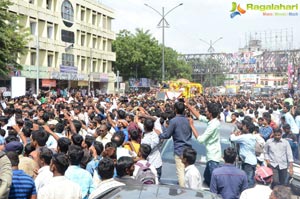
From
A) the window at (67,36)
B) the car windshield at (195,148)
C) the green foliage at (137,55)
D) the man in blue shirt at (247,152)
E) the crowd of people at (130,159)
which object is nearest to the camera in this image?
the crowd of people at (130,159)

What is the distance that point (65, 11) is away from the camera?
48.0 meters

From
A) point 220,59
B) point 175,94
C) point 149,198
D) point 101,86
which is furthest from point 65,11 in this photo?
point 220,59

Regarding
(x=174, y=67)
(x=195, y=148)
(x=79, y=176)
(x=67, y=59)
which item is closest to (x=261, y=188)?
(x=79, y=176)

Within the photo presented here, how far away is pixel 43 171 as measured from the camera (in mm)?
5398

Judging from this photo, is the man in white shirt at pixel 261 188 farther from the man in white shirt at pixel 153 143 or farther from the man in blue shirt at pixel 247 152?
the man in blue shirt at pixel 247 152

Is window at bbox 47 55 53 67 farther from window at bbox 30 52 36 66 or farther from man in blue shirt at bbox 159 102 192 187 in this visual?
man in blue shirt at bbox 159 102 192 187

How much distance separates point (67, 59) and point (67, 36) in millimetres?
2397

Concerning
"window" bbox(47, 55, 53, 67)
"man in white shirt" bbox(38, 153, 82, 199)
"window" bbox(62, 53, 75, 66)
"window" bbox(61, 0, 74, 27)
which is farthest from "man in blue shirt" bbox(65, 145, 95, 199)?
"window" bbox(61, 0, 74, 27)

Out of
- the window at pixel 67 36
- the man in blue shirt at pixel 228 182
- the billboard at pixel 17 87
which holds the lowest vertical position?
the man in blue shirt at pixel 228 182

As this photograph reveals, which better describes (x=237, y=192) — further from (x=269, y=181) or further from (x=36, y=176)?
(x=36, y=176)

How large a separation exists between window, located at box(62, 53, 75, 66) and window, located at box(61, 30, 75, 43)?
1549 mm

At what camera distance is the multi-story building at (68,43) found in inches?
1646

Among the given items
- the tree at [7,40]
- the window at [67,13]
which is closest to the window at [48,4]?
the window at [67,13]

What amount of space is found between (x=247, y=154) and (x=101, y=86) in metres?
51.0
